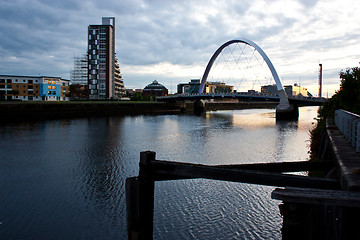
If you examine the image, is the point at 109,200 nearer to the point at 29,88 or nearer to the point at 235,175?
the point at 235,175

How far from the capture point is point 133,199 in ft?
15.0

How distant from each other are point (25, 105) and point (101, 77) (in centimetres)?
4698

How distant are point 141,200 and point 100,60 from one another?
Result: 101m

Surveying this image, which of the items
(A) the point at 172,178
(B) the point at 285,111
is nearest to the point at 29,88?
(B) the point at 285,111

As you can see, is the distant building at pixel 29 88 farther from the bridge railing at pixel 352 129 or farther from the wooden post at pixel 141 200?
the wooden post at pixel 141 200

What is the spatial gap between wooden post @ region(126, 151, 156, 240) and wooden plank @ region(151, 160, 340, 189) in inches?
5.2

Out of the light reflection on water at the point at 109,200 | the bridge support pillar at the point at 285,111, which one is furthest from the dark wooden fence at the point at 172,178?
the bridge support pillar at the point at 285,111

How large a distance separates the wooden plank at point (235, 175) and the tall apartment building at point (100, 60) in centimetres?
9883

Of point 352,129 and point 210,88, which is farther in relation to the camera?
point 210,88

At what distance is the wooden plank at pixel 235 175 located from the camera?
388 centimetres

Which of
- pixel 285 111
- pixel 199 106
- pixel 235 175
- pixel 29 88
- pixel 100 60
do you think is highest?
pixel 100 60

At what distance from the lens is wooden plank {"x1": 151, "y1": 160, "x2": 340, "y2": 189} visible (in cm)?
388

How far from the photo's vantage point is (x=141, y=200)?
454 centimetres

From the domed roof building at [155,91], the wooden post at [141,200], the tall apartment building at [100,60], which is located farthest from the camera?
the domed roof building at [155,91]
